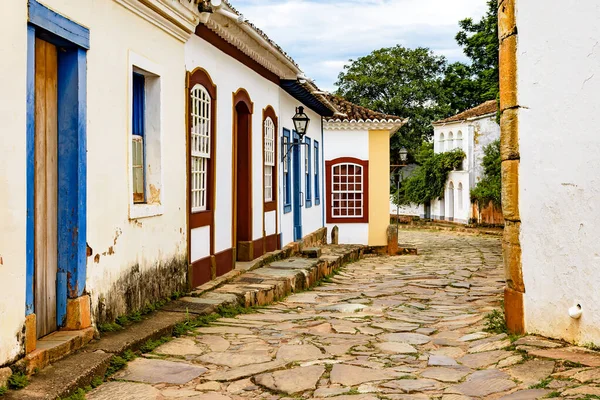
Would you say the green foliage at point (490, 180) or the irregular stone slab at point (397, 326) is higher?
the green foliage at point (490, 180)

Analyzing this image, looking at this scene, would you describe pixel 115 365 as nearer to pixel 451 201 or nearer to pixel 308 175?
pixel 308 175

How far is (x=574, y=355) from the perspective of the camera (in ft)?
17.0

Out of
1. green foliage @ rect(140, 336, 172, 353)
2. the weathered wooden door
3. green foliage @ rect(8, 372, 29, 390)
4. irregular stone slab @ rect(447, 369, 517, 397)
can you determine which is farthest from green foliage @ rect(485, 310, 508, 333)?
green foliage @ rect(8, 372, 29, 390)

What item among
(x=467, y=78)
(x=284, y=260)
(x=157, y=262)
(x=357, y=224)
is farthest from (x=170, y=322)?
(x=467, y=78)

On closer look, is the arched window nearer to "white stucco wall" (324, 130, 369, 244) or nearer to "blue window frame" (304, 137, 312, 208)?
"blue window frame" (304, 137, 312, 208)

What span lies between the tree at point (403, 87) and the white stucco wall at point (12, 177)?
42.4m

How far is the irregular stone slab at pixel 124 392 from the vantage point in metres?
4.52

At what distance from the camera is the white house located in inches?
1372

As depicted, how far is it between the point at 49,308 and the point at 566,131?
4.25m

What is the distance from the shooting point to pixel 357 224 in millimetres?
22156

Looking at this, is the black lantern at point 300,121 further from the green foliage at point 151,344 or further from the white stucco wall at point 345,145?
the green foliage at point 151,344

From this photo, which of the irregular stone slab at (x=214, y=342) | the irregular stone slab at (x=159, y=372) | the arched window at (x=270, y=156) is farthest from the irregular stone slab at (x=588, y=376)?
the arched window at (x=270, y=156)

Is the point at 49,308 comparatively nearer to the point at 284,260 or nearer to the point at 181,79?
the point at 181,79

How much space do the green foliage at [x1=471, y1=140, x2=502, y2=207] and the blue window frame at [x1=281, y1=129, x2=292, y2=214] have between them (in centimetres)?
1906
